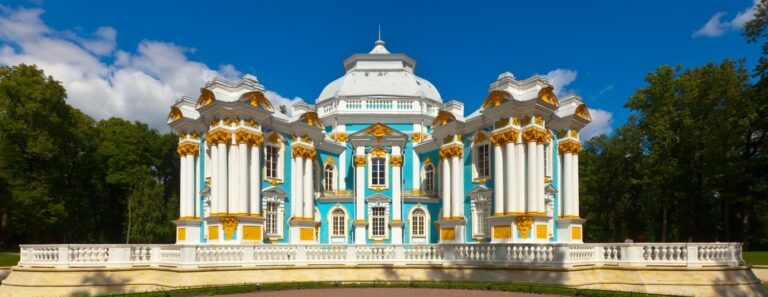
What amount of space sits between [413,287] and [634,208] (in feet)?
88.8

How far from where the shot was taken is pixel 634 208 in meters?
36.2

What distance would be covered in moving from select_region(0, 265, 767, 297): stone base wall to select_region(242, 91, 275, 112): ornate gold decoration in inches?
287

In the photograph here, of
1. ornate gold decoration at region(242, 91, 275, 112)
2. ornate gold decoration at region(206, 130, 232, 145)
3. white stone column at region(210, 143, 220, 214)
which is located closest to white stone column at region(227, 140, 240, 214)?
ornate gold decoration at region(206, 130, 232, 145)

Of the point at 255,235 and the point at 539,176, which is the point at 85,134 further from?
the point at 539,176

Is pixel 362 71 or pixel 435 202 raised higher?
pixel 362 71

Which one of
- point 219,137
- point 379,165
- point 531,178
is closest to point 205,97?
point 219,137

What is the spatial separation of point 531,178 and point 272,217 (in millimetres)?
10414

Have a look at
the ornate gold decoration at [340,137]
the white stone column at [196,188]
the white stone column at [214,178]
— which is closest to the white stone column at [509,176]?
the white stone column at [214,178]

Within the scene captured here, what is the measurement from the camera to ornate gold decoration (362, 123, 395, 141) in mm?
27609

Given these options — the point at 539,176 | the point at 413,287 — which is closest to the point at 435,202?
the point at 539,176

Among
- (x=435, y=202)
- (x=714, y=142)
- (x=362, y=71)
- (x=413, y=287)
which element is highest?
(x=362, y=71)

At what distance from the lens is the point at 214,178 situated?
66.8 feet

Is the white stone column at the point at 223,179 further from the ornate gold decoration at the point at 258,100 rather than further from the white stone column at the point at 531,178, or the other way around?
the white stone column at the point at 531,178

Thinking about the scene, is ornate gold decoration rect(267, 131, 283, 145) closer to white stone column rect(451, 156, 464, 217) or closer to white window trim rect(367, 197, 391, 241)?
white window trim rect(367, 197, 391, 241)
